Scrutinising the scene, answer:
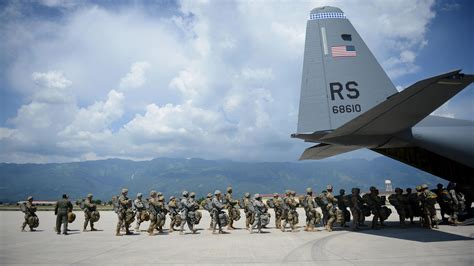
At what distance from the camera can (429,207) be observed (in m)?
11.5

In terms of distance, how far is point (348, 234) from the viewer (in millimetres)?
10852

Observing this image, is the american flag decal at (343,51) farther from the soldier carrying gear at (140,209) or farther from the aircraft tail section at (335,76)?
the soldier carrying gear at (140,209)

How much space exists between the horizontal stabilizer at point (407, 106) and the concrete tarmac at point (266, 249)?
344 cm

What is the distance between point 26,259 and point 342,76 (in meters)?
11.0

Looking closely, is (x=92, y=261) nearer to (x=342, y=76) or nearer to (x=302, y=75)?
(x=302, y=75)

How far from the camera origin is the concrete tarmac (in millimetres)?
7027

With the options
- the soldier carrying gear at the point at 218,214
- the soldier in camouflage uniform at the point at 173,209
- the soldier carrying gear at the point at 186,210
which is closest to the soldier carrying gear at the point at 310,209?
the soldier carrying gear at the point at 218,214

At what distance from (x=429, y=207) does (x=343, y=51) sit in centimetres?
673

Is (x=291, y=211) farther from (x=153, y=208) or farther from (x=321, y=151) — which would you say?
(x=153, y=208)

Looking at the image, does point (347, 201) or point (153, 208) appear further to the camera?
point (153, 208)

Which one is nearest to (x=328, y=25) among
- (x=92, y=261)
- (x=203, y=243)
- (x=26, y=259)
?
(x=203, y=243)

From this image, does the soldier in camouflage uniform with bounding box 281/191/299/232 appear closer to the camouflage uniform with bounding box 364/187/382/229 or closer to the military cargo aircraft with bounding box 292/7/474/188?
the camouflage uniform with bounding box 364/187/382/229

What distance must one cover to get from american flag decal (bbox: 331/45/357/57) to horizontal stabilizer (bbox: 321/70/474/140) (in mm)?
3045

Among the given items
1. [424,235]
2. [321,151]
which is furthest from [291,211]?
[424,235]
